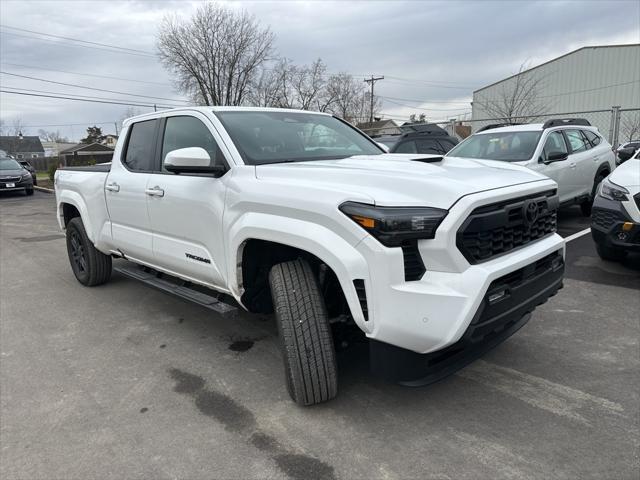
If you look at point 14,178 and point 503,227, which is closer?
point 503,227

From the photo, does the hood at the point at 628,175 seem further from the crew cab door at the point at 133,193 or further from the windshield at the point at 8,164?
the windshield at the point at 8,164

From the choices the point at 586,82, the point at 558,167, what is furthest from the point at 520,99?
the point at 558,167

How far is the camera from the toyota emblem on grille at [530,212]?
271 centimetres

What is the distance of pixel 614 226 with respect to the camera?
195 inches

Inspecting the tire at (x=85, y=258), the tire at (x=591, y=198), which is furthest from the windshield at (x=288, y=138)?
the tire at (x=591, y=198)

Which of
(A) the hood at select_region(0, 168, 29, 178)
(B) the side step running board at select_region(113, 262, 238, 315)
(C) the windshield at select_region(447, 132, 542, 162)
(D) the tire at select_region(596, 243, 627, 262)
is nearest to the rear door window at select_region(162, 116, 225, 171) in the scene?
(B) the side step running board at select_region(113, 262, 238, 315)

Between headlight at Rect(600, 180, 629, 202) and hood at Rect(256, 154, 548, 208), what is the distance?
2.41 m

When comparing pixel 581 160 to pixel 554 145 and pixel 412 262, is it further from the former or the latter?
pixel 412 262

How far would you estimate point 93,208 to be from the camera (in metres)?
5.01

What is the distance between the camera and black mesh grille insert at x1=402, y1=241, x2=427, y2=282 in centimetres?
233

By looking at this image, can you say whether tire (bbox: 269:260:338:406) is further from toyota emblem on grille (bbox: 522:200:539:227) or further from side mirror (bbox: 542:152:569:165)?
side mirror (bbox: 542:152:569:165)

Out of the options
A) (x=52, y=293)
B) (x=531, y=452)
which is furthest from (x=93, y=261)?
(x=531, y=452)

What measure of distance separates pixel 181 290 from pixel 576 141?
7.37m

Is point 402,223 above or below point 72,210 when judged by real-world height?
above
